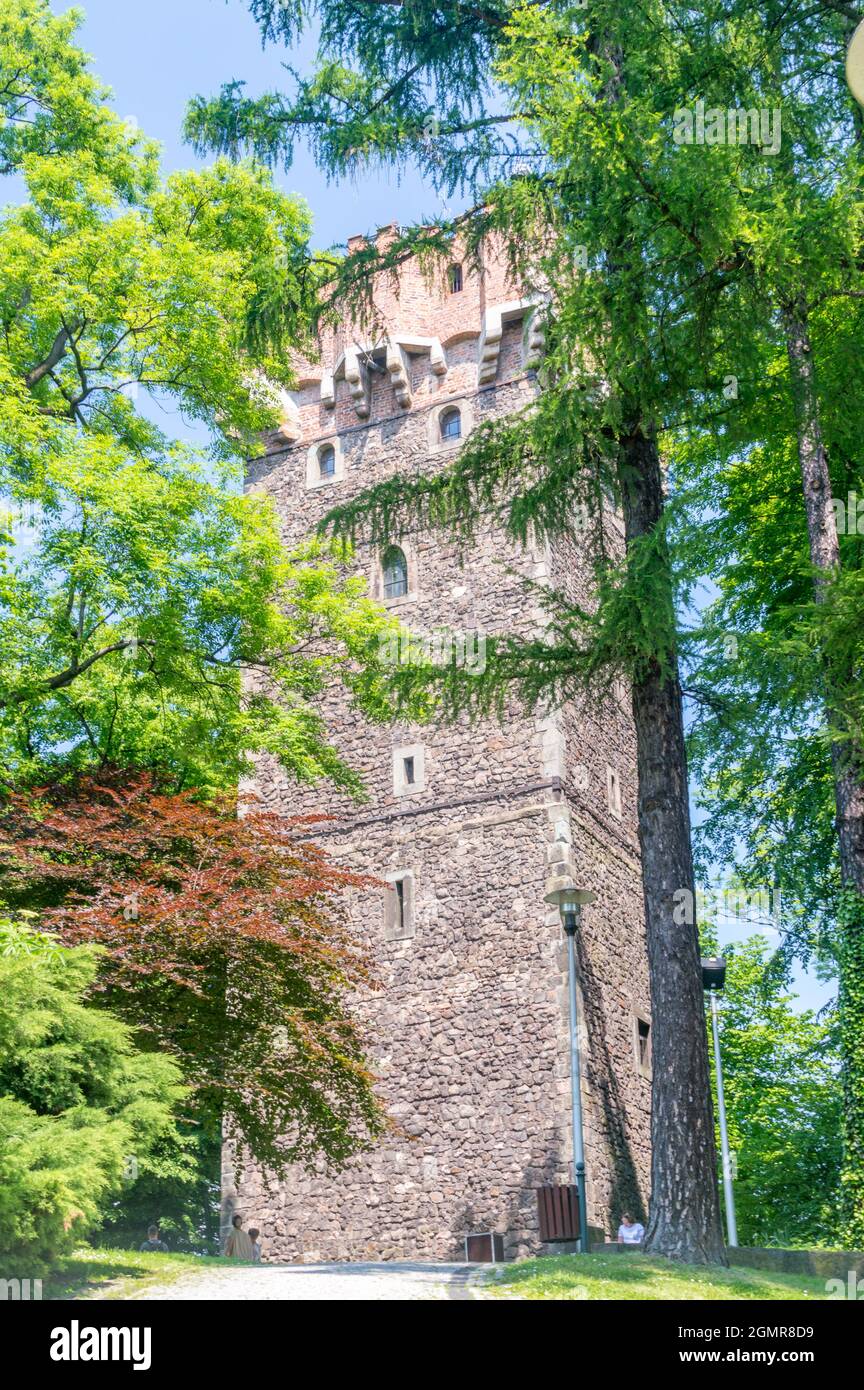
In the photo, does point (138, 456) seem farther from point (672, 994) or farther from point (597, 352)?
point (672, 994)

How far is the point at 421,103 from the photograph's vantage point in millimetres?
11953

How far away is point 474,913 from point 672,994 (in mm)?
7827

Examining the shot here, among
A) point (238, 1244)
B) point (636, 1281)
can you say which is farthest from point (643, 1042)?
point (636, 1281)

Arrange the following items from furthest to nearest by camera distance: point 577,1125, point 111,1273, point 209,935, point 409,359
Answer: point 409,359 → point 577,1125 → point 209,935 → point 111,1273

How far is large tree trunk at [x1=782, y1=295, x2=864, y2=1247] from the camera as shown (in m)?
10.5

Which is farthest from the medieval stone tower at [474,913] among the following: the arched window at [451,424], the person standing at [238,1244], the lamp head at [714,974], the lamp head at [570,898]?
the lamp head at [714,974]

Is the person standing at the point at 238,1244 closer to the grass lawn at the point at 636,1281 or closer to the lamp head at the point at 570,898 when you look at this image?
the lamp head at the point at 570,898

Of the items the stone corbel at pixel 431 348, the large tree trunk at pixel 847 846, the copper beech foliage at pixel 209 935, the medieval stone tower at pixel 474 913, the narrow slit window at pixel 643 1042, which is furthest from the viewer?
the stone corbel at pixel 431 348

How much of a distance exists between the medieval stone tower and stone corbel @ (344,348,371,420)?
0.44 m

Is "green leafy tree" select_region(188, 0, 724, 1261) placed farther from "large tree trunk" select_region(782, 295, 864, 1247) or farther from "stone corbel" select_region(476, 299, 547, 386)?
"stone corbel" select_region(476, 299, 547, 386)

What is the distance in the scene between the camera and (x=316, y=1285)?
26.8 ft

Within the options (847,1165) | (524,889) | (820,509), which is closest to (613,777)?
(524,889)

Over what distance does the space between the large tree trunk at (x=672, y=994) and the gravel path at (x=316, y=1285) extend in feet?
4.53

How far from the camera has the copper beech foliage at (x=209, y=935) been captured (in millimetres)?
11664
